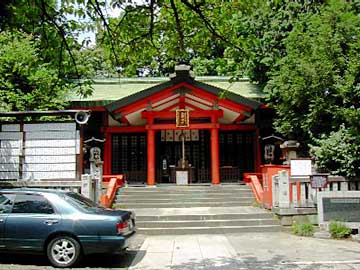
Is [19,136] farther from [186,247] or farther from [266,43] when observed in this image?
[266,43]

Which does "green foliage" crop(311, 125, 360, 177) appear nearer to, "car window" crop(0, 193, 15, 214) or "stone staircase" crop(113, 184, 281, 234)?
"stone staircase" crop(113, 184, 281, 234)

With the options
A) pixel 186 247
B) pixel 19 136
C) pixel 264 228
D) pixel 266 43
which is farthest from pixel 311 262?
pixel 266 43

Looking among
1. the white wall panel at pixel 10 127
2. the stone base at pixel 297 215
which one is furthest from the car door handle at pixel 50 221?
the stone base at pixel 297 215

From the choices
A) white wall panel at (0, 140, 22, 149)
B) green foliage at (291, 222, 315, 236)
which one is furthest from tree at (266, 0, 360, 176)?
white wall panel at (0, 140, 22, 149)

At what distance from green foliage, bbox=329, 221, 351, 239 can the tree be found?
2470 mm

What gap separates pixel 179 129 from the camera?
716 inches

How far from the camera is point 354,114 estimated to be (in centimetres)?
1256

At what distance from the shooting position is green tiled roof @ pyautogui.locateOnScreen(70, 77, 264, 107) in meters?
19.2

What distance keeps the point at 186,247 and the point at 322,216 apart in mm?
3900

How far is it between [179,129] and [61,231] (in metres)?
11.4

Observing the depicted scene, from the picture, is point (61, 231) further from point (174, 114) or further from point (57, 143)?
point (174, 114)

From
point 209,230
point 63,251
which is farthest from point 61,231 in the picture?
point 209,230

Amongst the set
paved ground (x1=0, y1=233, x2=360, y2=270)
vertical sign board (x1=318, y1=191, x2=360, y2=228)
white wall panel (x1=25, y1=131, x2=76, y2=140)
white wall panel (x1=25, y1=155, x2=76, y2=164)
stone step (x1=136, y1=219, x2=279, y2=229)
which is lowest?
paved ground (x1=0, y1=233, x2=360, y2=270)

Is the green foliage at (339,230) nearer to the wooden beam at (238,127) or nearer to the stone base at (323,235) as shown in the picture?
the stone base at (323,235)
